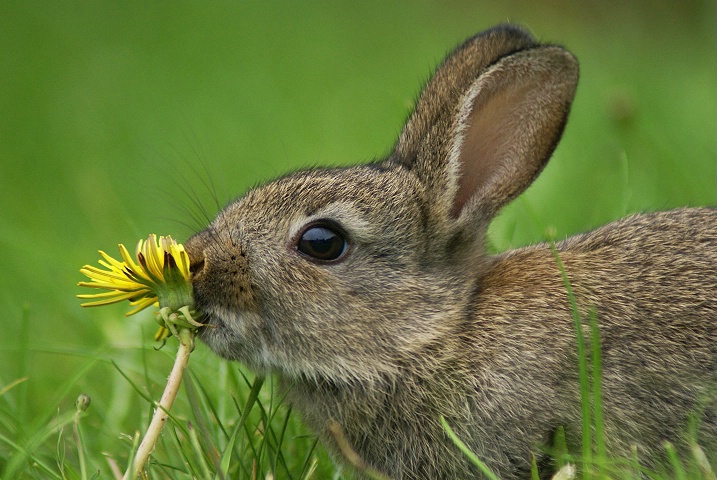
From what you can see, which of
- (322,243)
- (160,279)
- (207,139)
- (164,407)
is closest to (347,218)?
(322,243)

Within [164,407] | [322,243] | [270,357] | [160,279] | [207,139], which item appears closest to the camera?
[164,407]

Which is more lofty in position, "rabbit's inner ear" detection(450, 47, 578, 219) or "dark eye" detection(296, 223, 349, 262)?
→ "rabbit's inner ear" detection(450, 47, 578, 219)

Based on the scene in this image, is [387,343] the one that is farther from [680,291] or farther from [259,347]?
[680,291]

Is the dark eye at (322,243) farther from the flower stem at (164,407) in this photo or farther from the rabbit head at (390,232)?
the flower stem at (164,407)

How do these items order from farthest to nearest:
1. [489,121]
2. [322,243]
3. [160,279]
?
[489,121]
[322,243]
[160,279]

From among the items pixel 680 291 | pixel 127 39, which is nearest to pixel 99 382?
pixel 680 291

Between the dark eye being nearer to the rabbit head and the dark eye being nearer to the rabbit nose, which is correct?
the rabbit head

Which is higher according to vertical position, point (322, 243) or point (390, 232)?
point (390, 232)

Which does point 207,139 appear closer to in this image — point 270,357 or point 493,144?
point 493,144

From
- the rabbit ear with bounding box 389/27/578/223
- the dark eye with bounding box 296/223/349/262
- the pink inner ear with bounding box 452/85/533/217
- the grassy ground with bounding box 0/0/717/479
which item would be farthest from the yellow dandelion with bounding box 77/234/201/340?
the pink inner ear with bounding box 452/85/533/217
